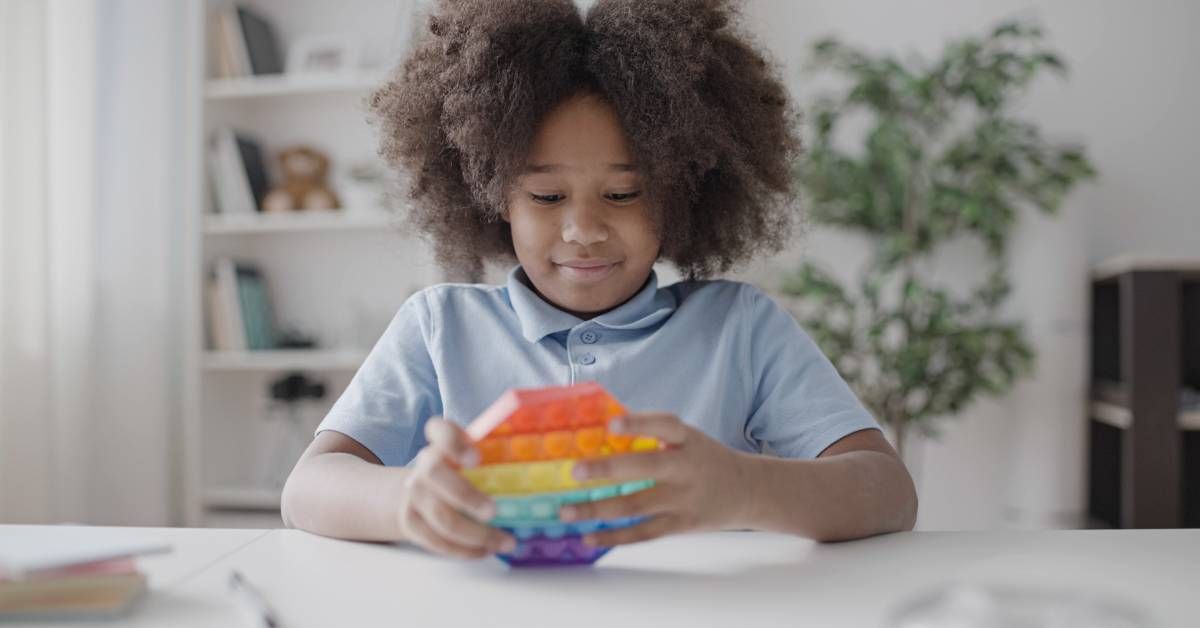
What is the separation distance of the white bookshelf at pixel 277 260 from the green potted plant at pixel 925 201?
112cm

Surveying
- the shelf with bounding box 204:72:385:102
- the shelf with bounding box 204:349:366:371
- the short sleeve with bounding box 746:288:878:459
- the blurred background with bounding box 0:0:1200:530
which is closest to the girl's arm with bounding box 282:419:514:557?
the short sleeve with bounding box 746:288:878:459

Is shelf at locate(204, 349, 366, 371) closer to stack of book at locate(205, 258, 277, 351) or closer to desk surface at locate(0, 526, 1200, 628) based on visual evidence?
stack of book at locate(205, 258, 277, 351)

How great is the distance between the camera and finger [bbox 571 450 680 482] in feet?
1.75

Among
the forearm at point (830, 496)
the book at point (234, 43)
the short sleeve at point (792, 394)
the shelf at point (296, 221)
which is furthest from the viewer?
the book at point (234, 43)

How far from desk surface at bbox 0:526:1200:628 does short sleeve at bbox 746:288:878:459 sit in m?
0.15

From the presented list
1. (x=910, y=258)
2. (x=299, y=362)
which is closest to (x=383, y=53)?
(x=299, y=362)

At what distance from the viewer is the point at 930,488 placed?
296 cm

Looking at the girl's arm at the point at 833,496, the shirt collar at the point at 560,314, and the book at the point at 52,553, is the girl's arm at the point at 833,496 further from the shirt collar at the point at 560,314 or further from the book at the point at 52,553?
the book at the point at 52,553

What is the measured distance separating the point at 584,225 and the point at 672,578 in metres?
0.39

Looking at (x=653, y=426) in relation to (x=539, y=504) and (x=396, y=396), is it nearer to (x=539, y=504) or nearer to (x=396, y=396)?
A: (x=539, y=504)

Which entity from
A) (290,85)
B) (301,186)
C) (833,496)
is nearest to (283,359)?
(301,186)

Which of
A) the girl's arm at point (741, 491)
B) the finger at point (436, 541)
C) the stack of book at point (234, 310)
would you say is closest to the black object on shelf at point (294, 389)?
the stack of book at point (234, 310)

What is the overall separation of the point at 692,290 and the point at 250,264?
219 centimetres

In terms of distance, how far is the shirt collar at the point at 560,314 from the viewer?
3.21 ft
